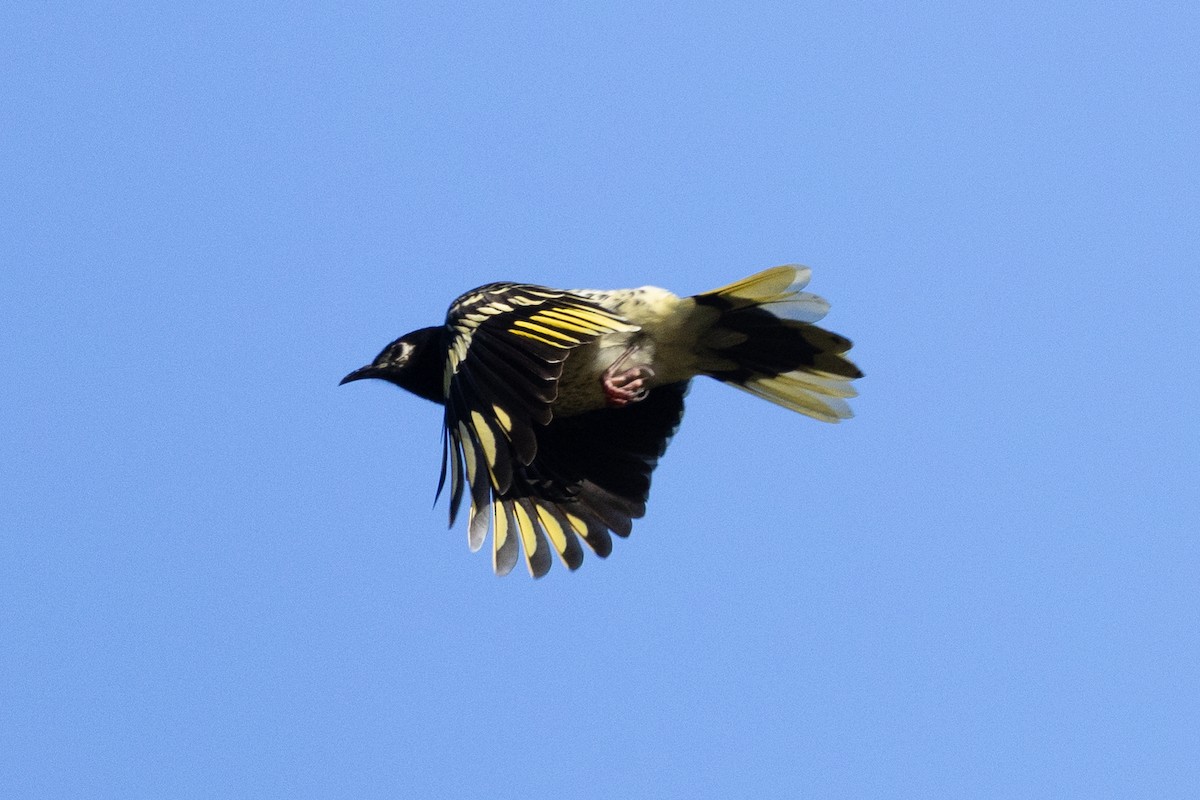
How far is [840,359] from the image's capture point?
29.5 ft

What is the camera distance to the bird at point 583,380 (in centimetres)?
766

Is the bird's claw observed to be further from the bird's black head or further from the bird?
the bird's black head

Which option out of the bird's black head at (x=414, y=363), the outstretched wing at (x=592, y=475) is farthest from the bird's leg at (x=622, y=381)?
the bird's black head at (x=414, y=363)

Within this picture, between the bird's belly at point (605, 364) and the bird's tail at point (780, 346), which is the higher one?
the bird's tail at point (780, 346)

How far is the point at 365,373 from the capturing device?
31.0ft

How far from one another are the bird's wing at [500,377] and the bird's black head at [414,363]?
108 cm

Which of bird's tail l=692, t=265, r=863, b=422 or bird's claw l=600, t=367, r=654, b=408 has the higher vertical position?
bird's tail l=692, t=265, r=863, b=422

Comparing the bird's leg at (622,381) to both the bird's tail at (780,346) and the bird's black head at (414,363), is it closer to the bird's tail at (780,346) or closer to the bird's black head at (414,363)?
the bird's tail at (780,346)

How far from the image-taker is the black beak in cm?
943

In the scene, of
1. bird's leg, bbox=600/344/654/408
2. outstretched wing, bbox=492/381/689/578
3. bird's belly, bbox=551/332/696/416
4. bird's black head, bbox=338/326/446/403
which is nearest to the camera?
bird's belly, bbox=551/332/696/416

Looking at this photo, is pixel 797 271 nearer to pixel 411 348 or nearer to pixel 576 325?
pixel 576 325

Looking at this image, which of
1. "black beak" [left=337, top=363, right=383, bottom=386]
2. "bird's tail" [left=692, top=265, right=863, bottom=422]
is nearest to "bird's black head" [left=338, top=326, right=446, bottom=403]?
"black beak" [left=337, top=363, right=383, bottom=386]

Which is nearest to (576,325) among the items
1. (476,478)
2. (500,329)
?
(500,329)

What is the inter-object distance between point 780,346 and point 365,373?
2.38m
